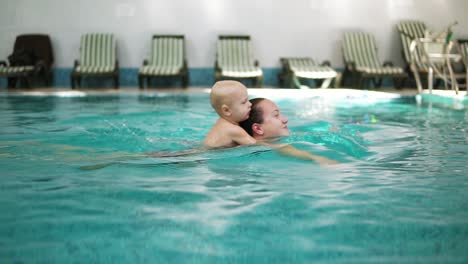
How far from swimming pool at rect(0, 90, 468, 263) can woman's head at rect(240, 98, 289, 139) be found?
213 mm

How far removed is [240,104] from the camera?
131 inches

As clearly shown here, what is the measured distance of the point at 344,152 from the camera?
11.4 ft

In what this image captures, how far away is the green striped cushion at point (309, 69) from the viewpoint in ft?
31.7

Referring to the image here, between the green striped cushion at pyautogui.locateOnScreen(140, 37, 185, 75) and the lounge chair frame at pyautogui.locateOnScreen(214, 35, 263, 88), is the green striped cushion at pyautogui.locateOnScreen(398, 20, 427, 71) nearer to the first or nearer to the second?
the lounge chair frame at pyautogui.locateOnScreen(214, 35, 263, 88)

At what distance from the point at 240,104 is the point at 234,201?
3.72ft

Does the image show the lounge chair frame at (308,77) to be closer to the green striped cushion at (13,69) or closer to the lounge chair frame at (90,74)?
the lounge chair frame at (90,74)

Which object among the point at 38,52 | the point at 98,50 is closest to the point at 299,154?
the point at 98,50

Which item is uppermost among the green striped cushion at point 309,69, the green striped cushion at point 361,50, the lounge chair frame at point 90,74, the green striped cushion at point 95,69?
the green striped cushion at point 361,50

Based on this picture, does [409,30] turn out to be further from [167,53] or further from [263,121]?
[263,121]

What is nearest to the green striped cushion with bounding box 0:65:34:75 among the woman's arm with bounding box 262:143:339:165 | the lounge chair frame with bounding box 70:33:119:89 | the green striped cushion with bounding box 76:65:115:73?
the lounge chair frame with bounding box 70:33:119:89

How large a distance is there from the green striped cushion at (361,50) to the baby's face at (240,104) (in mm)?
7287

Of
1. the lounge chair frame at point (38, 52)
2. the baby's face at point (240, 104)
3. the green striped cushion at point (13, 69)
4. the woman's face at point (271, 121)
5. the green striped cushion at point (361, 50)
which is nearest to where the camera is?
the baby's face at point (240, 104)

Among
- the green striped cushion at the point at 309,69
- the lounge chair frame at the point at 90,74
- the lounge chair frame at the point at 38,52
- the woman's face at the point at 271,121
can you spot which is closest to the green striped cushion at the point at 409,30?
the green striped cushion at the point at 309,69

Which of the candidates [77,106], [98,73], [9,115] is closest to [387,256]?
[9,115]
